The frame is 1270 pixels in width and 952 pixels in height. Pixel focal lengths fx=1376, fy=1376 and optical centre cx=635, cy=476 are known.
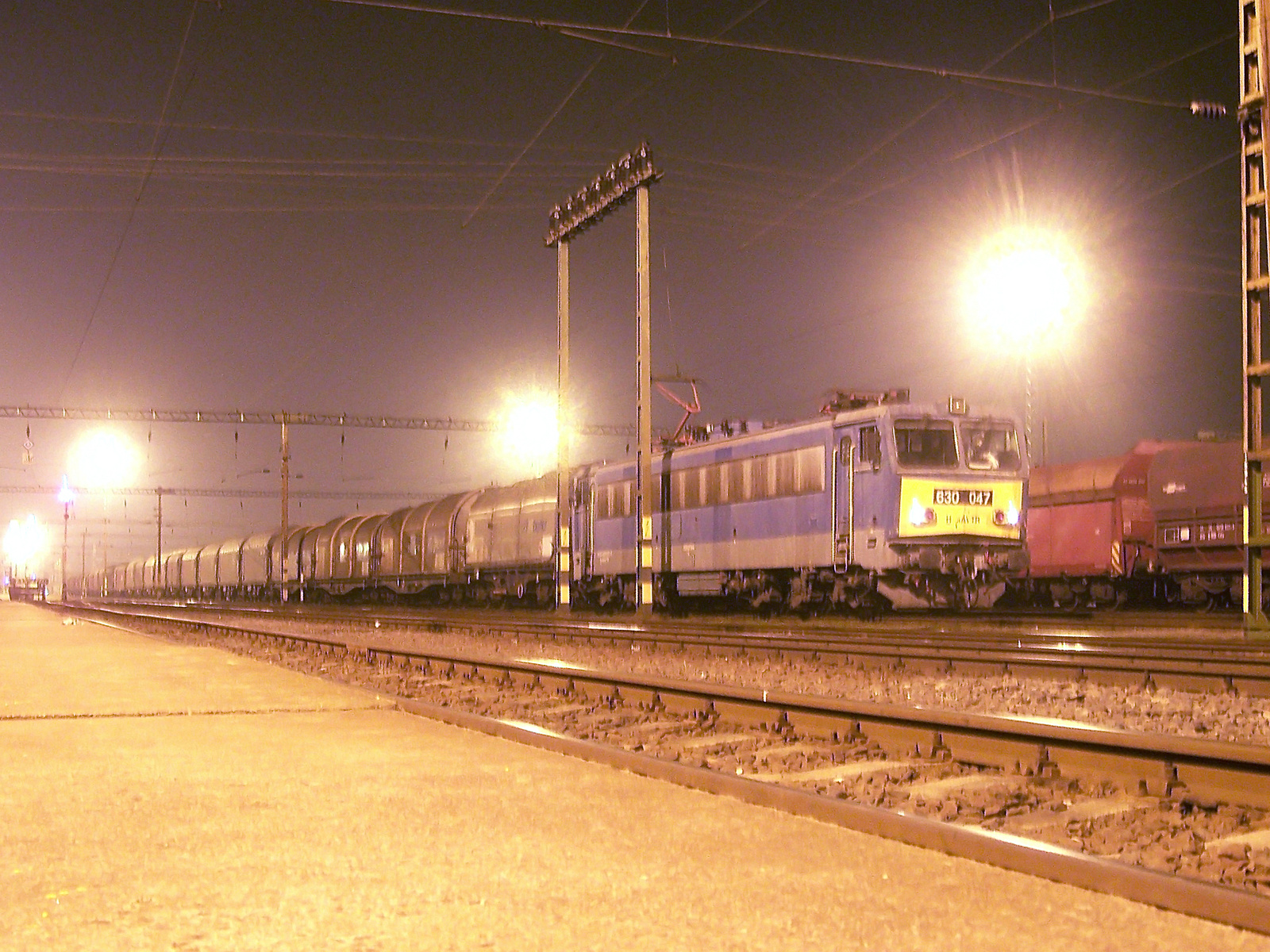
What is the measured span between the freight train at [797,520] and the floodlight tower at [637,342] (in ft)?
2.53

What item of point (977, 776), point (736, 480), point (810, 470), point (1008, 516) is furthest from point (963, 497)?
point (977, 776)

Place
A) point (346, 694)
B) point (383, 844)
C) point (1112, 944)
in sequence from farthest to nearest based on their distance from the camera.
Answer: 1. point (346, 694)
2. point (383, 844)
3. point (1112, 944)

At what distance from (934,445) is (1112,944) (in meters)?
18.0

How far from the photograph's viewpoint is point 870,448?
21.9 metres

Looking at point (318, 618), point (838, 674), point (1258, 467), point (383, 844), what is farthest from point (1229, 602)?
point (383, 844)

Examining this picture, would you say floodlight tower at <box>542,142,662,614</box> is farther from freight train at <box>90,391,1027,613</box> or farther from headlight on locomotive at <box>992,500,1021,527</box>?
headlight on locomotive at <box>992,500,1021,527</box>

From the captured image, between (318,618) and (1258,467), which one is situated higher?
(1258,467)

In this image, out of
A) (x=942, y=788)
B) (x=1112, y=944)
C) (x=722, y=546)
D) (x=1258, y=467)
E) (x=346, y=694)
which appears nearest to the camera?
(x=1112, y=944)

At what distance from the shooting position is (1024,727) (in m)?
7.22

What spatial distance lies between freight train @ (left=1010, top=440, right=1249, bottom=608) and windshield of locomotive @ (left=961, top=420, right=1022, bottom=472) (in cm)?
273

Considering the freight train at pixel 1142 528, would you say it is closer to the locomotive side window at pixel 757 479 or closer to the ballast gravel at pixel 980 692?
the locomotive side window at pixel 757 479

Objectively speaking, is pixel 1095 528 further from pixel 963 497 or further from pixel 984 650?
pixel 984 650

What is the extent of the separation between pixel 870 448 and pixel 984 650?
288 inches

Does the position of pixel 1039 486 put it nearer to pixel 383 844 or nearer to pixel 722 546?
pixel 722 546
